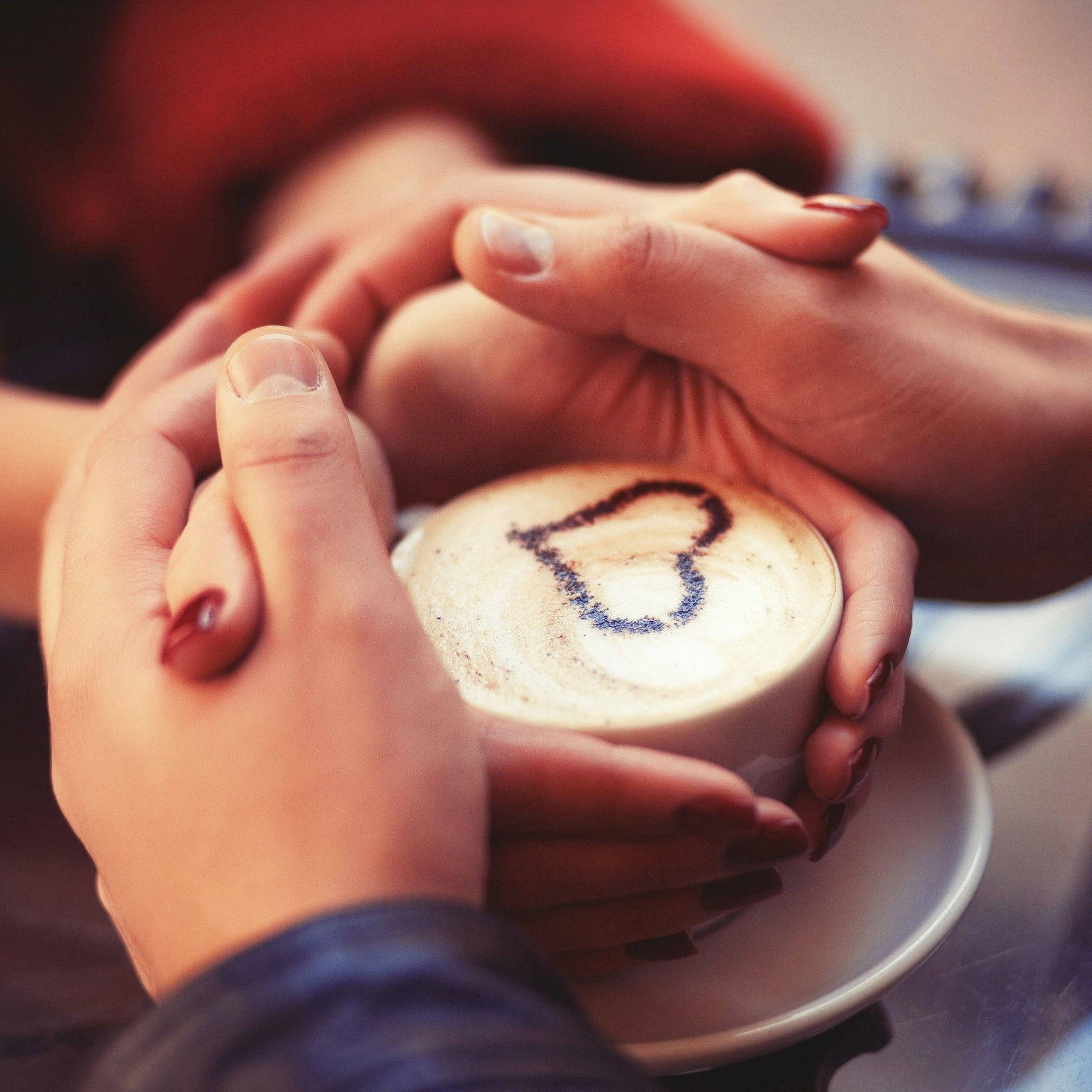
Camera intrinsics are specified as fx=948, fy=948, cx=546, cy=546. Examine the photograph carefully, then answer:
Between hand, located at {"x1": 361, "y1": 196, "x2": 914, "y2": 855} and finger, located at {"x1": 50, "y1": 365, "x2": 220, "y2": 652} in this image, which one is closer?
finger, located at {"x1": 50, "y1": 365, "x2": 220, "y2": 652}

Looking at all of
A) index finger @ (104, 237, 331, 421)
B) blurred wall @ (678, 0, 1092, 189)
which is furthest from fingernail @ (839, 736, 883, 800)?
blurred wall @ (678, 0, 1092, 189)

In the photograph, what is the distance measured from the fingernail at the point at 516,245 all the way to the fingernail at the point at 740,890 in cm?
44

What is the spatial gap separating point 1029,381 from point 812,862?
41cm

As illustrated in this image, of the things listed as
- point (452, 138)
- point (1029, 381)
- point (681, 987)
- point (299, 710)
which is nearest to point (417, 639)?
point (299, 710)

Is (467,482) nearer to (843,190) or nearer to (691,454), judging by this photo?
(691,454)

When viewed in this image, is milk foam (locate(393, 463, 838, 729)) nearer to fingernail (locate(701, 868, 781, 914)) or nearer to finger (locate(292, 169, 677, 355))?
fingernail (locate(701, 868, 781, 914))

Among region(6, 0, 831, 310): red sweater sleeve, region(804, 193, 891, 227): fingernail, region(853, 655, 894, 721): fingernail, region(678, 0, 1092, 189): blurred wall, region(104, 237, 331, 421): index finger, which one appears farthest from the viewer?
region(678, 0, 1092, 189): blurred wall

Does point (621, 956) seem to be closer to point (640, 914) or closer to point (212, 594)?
point (640, 914)

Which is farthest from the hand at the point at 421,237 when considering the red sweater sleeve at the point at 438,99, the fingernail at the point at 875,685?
the fingernail at the point at 875,685

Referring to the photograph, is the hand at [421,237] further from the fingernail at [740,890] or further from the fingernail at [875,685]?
the fingernail at [740,890]

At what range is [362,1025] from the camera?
0.34 metres

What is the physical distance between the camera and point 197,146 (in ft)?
4.33

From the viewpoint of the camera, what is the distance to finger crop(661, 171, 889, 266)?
2.24 ft

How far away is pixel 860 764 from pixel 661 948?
159mm
